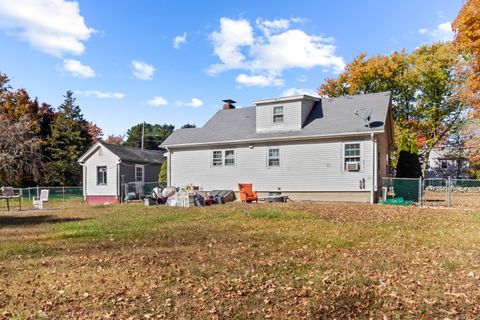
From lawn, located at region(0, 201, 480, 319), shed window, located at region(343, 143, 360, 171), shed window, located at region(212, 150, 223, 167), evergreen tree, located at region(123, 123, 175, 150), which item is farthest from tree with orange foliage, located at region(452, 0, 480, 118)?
evergreen tree, located at region(123, 123, 175, 150)

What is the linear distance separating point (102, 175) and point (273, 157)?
1287 centimetres

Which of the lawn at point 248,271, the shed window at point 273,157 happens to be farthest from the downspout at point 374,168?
the lawn at point 248,271

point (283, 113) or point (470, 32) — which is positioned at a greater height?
point (470, 32)

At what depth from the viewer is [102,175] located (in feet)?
88.2

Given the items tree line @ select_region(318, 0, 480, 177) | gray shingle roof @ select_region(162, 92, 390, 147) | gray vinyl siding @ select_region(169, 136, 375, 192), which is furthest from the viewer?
tree line @ select_region(318, 0, 480, 177)

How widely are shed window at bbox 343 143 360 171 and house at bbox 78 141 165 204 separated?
14533 millimetres

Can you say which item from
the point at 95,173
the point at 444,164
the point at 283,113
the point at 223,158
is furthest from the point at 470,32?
the point at 444,164

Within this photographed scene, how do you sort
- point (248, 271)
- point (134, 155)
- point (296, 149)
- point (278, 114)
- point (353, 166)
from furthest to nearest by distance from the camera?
point (134, 155) < point (278, 114) < point (296, 149) < point (353, 166) < point (248, 271)

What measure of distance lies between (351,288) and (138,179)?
2459 centimetres

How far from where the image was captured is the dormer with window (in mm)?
21031

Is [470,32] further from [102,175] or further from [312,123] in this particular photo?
[102,175]

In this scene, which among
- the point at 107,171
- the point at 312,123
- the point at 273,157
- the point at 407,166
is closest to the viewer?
the point at 312,123

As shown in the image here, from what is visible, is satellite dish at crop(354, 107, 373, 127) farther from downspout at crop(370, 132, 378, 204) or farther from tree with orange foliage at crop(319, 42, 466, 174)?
tree with orange foliage at crop(319, 42, 466, 174)

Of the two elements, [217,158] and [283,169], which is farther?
[217,158]
